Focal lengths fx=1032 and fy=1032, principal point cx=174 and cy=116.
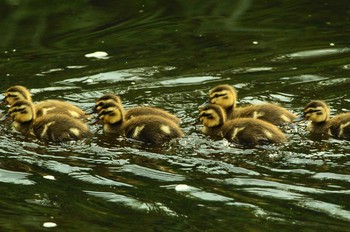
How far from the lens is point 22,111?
28.0 ft

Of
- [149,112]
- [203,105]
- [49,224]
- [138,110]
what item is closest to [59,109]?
[138,110]

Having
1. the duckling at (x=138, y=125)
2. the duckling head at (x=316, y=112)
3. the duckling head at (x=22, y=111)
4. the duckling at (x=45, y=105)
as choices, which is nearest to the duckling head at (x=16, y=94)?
the duckling at (x=45, y=105)

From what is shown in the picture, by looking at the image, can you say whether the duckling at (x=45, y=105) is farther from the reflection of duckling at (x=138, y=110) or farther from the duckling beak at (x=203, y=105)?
the duckling beak at (x=203, y=105)

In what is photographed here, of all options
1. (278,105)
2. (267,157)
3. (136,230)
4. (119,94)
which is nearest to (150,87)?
(119,94)

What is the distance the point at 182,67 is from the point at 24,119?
227 centimetres

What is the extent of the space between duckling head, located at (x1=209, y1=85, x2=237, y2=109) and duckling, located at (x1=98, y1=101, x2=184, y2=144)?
25.9 inches

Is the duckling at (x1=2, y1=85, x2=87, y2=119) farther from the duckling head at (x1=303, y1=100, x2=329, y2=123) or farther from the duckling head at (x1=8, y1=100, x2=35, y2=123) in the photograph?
the duckling head at (x1=303, y1=100, x2=329, y2=123)

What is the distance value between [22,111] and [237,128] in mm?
1817

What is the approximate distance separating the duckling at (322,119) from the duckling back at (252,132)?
1.24 feet

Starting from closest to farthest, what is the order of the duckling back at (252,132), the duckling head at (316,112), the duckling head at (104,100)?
the duckling back at (252,132) < the duckling head at (316,112) < the duckling head at (104,100)

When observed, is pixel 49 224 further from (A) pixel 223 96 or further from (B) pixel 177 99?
(B) pixel 177 99

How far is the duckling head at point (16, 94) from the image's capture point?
8883mm

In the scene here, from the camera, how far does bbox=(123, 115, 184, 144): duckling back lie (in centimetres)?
808

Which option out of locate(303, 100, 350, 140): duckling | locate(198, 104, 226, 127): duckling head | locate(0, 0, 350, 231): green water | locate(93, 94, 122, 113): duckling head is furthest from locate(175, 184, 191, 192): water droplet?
locate(93, 94, 122, 113): duckling head
